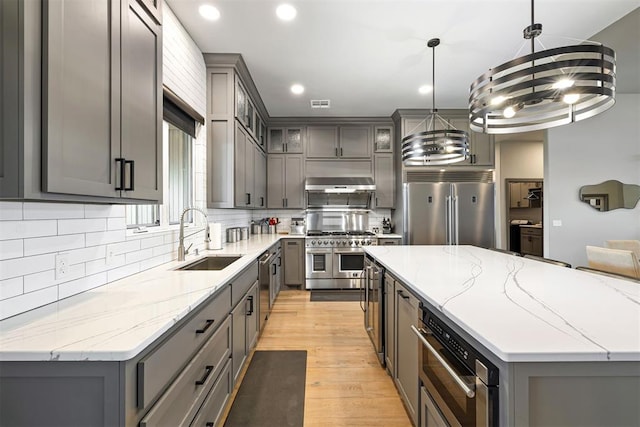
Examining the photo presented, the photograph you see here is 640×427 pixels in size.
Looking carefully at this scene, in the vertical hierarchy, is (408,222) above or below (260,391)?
above

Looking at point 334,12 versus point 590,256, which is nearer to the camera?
point 334,12

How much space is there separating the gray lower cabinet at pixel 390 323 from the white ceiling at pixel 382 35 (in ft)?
7.20

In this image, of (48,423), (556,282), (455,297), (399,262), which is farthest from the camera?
(399,262)

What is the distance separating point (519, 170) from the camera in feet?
22.1

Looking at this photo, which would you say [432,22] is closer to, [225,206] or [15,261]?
[225,206]

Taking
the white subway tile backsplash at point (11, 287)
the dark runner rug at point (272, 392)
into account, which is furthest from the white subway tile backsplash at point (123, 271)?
the dark runner rug at point (272, 392)

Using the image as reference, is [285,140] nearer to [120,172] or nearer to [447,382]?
[120,172]

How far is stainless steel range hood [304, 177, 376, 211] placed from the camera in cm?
483

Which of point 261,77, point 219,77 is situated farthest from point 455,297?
point 261,77

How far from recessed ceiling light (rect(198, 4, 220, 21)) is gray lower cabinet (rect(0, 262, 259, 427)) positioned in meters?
2.34

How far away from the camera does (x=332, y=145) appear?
16.7 feet

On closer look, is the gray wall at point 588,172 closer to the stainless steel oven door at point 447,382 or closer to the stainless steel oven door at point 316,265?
the stainless steel oven door at point 316,265

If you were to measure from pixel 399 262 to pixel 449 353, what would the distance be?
98 centimetres

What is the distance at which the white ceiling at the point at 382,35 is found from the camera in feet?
7.67
